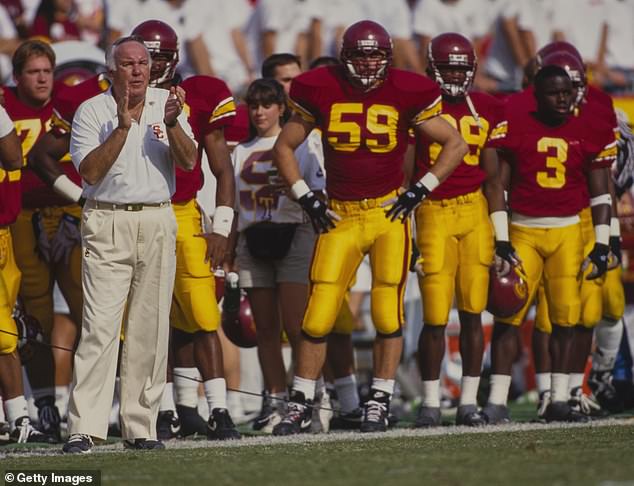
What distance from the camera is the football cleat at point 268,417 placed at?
27.5 ft

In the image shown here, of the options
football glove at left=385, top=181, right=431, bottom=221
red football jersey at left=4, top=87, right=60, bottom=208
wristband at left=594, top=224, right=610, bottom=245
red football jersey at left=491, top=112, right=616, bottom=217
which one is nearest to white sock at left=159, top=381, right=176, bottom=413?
red football jersey at left=4, top=87, right=60, bottom=208

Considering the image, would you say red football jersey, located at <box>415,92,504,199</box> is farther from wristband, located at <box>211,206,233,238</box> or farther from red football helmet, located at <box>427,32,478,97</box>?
wristband, located at <box>211,206,233,238</box>

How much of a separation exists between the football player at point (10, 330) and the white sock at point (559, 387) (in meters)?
2.62

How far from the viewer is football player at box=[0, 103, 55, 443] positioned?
24.5 feet

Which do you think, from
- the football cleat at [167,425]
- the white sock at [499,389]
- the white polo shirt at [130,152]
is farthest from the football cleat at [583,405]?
the white polo shirt at [130,152]

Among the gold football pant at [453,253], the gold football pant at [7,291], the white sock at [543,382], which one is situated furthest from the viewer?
the white sock at [543,382]

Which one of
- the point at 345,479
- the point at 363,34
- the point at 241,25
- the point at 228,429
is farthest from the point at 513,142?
the point at 241,25

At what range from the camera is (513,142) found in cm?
839

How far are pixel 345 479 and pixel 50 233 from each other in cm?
357

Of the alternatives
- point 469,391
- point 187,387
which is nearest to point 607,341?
point 469,391

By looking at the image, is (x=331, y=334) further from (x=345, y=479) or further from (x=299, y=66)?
(x=345, y=479)

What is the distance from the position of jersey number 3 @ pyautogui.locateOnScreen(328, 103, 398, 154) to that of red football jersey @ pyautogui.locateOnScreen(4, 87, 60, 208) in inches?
62.8

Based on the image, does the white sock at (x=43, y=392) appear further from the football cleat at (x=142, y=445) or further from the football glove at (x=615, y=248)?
the football glove at (x=615, y=248)

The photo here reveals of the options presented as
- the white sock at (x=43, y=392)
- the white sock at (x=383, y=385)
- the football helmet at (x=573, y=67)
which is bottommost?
the white sock at (x=43, y=392)
